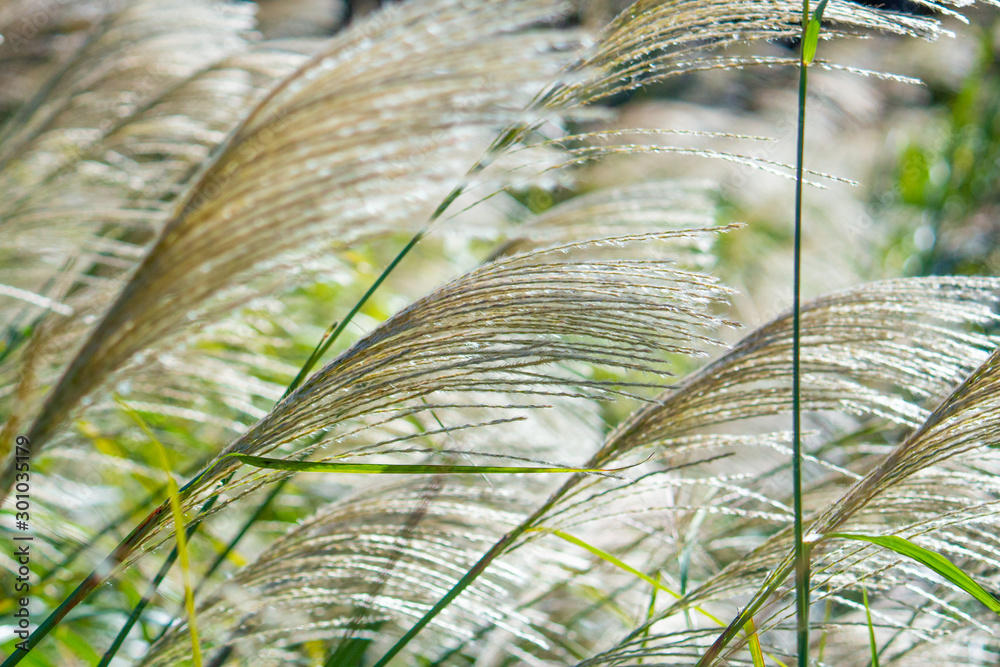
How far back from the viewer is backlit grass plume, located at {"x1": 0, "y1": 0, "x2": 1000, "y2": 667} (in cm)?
68

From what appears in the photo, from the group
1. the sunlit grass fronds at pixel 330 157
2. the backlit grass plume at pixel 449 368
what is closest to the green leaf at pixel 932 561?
Result: the backlit grass plume at pixel 449 368

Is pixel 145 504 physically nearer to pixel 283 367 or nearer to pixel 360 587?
pixel 283 367

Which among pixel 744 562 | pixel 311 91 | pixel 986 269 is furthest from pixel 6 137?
pixel 986 269

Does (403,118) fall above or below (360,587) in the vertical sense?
above

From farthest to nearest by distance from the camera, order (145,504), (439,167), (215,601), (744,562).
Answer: (145,504)
(439,167)
(215,601)
(744,562)

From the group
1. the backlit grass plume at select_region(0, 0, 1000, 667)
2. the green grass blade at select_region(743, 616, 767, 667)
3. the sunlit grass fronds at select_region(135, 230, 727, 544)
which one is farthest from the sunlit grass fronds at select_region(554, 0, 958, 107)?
the green grass blade at select_region(743, 616, 767, 667)

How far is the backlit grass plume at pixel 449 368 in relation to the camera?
681 millimetres

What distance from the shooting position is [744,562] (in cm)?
84

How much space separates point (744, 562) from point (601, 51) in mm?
599

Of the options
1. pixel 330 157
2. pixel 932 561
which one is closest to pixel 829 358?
pixel 932 561

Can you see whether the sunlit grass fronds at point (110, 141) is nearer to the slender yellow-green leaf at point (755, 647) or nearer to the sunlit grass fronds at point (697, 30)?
the sunlit grass fronds at point (697, 30)

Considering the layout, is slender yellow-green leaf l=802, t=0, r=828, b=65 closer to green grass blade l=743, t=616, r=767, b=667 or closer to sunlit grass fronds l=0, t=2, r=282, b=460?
green grass blade l=743, t=616, r=767, b=667

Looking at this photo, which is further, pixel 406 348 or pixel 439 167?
pixel 439 167

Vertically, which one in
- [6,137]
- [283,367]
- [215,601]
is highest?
[6,137]
